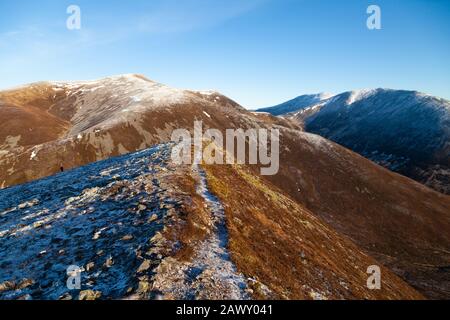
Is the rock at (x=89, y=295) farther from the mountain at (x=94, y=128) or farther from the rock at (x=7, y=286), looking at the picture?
the mountain at (x=94, y=128)

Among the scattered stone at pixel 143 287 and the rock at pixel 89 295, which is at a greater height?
the scattered stone at pixel 143 287

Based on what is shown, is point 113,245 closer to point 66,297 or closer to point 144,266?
point 144,266

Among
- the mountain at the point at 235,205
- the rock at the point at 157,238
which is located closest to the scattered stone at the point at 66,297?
the mountain at the point at 235,205

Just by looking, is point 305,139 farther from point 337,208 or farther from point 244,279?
point 244,279

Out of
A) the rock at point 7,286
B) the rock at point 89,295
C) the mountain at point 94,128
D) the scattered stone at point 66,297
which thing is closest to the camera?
the rock at point 89,295

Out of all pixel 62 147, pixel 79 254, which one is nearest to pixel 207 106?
pixel 62 147

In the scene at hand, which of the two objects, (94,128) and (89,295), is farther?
(94,128)

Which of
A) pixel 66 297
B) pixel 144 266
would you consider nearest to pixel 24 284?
pixel 66 297
